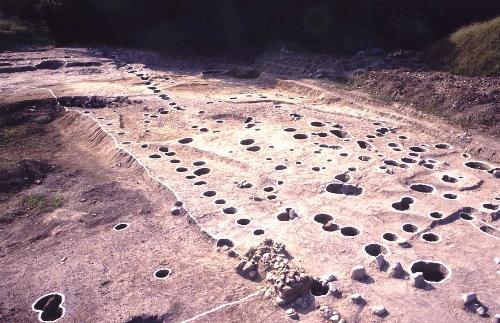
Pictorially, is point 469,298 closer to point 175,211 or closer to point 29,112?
point 175,211

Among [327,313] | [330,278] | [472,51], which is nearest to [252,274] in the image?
[330,278]

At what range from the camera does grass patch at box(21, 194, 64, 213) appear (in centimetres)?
1113

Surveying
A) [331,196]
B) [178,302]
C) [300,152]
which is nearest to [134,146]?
[300,152]

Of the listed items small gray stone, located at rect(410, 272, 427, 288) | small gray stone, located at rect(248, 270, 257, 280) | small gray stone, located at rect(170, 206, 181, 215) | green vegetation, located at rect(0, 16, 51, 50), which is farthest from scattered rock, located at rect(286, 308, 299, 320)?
green vegetation, located at rect(0, 16, 51, 50)

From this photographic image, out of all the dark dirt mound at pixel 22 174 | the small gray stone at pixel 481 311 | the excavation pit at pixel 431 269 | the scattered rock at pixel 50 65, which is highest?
the scattered rock at pixel 50 65

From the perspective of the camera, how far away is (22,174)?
41.5ft

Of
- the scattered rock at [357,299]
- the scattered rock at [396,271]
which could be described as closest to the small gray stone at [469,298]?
the scattered rock at [396,271]

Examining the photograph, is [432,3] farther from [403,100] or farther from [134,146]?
[134,146]

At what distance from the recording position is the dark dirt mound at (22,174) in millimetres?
12133

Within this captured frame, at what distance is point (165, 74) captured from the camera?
2177 cm

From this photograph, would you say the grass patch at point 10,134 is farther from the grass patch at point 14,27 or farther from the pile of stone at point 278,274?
the grass patch at point 14,27

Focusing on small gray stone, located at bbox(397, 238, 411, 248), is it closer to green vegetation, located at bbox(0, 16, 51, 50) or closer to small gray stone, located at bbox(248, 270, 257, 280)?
small gray stone, located at bbox(248, 270, 257, 280)

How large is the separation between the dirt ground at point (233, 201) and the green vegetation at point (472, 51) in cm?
403

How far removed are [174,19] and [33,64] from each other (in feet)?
25.3
